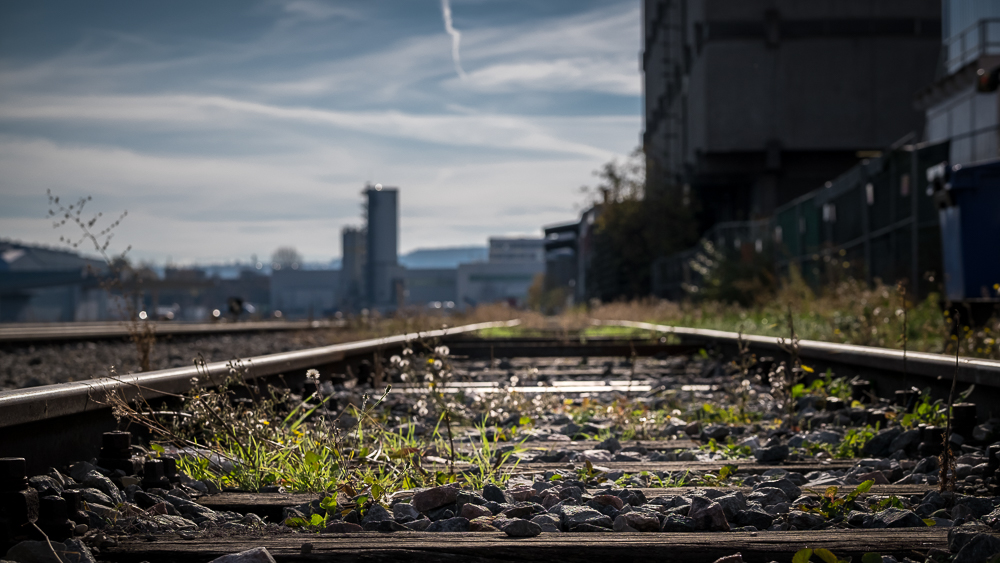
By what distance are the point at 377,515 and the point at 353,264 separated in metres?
170

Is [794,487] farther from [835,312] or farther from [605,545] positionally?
[835,312]

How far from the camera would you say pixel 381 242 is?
509 feet

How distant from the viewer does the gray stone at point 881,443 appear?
3.68 m

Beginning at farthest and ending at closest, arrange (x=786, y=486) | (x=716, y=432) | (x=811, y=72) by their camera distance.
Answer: (x=811, y=72), (x=716, y=432), (x=786, y=486)

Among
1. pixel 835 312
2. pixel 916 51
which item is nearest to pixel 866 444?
pixel 835 312

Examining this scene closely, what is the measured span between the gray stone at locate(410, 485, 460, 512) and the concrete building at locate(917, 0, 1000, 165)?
20.1 m

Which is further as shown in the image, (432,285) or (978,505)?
(432,285)

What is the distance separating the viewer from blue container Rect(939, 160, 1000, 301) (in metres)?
8.89

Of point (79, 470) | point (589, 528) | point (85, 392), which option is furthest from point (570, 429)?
point (79, 470)

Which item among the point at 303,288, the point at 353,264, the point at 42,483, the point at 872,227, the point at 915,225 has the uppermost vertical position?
the point at 353,264

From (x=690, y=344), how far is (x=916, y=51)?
30269 millimetres

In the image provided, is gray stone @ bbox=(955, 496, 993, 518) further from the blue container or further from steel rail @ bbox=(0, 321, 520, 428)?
the blue container

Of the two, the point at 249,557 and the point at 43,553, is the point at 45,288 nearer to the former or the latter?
the point at 43,553

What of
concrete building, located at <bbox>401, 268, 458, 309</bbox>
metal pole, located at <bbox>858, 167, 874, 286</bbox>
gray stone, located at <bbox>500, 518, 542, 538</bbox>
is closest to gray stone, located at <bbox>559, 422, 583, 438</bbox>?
gray stone, located at <bbox>500, 518, 542, 538</bbox>
